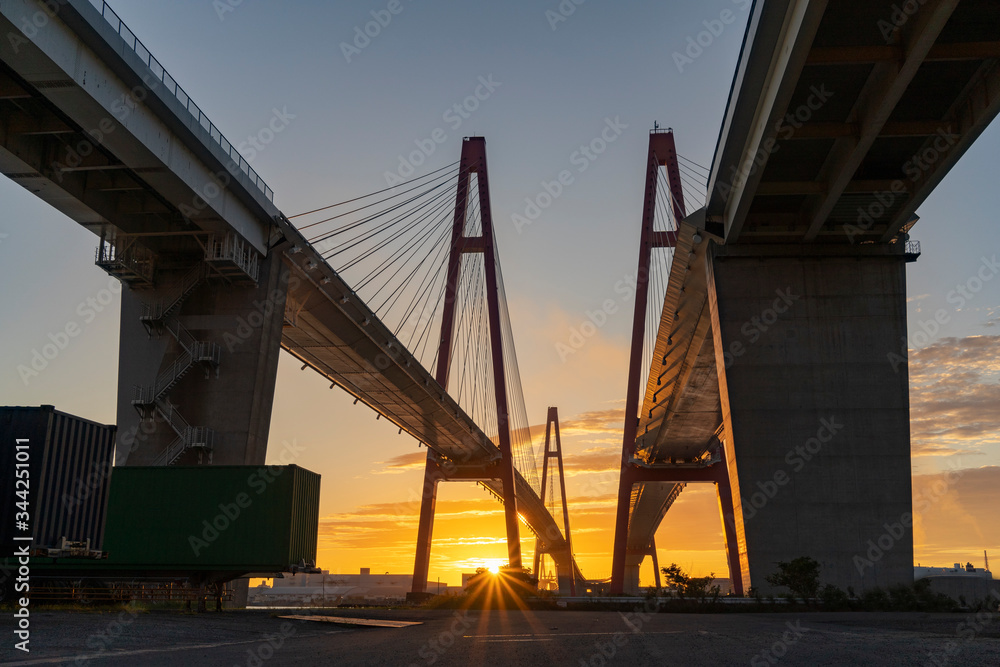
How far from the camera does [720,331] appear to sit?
30.3 metres

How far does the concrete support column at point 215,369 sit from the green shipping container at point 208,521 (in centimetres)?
584

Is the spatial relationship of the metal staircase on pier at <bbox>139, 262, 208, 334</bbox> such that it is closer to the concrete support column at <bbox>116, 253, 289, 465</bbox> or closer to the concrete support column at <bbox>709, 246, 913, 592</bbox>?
the concrete support column at <bbox>116, 253, 289, 465</bbox>

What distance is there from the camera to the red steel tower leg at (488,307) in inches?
2092

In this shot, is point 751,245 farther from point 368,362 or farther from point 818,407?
point 368,362

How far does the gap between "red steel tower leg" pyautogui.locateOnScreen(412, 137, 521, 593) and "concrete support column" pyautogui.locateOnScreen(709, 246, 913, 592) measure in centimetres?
2360

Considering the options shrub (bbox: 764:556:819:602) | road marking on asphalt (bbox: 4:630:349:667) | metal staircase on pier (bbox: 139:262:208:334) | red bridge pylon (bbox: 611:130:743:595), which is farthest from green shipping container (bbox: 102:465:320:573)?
red bridge pylon (bbox: 611:130:743:595)

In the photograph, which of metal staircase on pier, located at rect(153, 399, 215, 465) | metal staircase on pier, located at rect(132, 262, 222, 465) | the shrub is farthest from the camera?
metal staircase on pier, located at rect(132, 262, 222, 465)

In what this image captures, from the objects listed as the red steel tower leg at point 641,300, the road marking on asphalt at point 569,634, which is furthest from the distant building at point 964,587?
the red steel tower leg at point 641,300

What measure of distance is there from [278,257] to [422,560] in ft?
101

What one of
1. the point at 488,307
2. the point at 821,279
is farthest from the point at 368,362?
the point at 821,279

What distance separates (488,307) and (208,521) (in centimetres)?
3299

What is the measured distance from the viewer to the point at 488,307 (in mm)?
53562

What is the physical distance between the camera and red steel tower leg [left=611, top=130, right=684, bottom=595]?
153 feet

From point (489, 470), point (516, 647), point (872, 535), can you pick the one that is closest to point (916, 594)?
point (872, 535)
